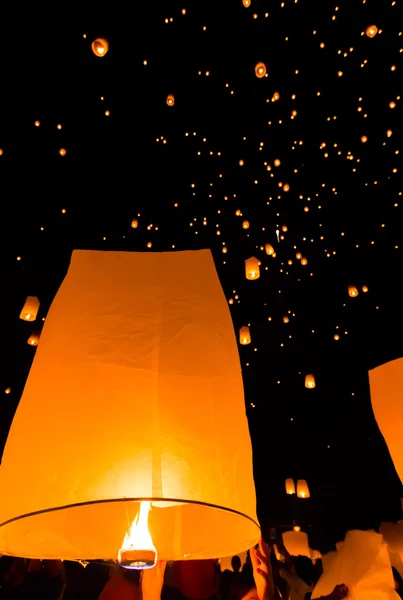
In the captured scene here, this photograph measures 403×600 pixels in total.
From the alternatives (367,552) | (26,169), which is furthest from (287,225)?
(367,552)

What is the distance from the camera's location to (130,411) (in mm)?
902

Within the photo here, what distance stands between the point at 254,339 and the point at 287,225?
2010mm

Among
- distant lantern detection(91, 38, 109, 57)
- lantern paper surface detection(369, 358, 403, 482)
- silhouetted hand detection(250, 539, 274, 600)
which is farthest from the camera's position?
distant lantern detection(91, 38, 109, 57)

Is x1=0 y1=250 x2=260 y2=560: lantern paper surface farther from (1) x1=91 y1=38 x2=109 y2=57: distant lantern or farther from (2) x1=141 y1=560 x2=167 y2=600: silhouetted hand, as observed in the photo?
(1) x1=91 y1=38 x2=109 y2=57: distant lantern

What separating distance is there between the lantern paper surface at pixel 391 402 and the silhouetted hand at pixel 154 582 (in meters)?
1.06

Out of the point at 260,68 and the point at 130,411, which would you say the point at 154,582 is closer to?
the point at 130,411

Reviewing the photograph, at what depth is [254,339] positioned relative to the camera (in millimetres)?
6352

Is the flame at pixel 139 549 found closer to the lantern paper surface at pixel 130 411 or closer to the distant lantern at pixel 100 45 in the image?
the lantern paper surface at pixel 130 411

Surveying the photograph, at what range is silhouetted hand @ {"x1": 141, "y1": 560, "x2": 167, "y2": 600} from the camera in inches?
56.8

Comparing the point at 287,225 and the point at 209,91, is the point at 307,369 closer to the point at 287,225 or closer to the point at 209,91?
the point at 287,225

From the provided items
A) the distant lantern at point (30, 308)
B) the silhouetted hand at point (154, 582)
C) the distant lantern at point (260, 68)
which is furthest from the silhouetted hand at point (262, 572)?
the distant lantern at point (260, 68)

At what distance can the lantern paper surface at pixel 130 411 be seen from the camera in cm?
87

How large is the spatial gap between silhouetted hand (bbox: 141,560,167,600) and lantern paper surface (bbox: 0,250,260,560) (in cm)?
29

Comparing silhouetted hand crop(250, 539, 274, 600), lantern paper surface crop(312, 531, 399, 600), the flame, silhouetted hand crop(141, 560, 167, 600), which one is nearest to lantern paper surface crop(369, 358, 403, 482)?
lantern paper surface crop(312, 531, 399, 600)
